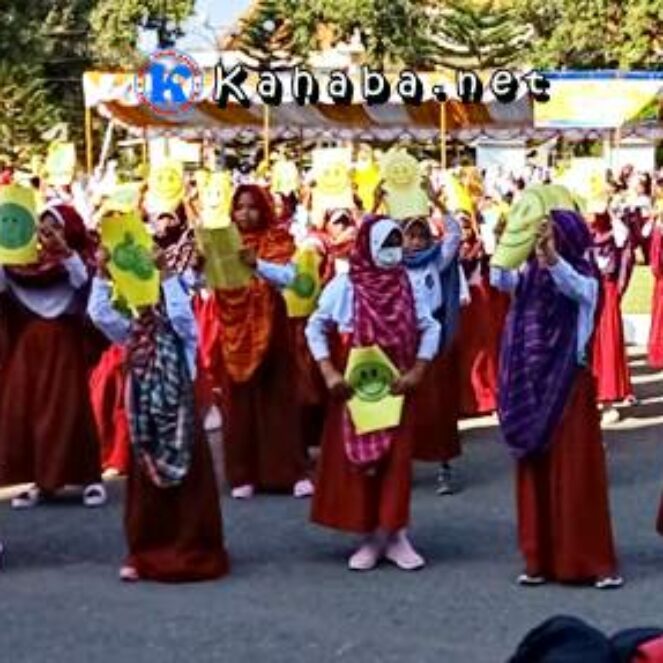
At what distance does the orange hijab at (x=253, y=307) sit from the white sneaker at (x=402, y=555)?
176 centimetres

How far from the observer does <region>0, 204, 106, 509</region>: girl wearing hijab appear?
7801mm

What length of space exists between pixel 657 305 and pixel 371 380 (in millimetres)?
6488

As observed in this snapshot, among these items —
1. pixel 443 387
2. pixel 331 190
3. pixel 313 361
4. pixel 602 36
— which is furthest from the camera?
pixel 602 36

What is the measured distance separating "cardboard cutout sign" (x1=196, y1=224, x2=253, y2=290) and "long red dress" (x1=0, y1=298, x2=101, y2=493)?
669 millimetres

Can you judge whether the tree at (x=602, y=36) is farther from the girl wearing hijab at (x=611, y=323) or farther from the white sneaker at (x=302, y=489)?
the white sneaker at (x=302, y=489)

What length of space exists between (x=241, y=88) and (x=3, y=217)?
70.5 feet

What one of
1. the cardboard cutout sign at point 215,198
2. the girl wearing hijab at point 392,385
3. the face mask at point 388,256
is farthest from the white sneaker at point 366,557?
the cardboard cutout sign at point 215,198

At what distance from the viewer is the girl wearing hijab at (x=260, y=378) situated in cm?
829

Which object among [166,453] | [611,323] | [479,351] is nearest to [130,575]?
[166,453]

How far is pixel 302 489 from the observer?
8414mm

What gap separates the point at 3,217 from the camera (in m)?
A: 7.52

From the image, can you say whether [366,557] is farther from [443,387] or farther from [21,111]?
[21,111]

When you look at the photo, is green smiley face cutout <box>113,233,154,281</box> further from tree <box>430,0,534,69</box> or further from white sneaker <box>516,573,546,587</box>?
tree <box>430,0,534,69</box>

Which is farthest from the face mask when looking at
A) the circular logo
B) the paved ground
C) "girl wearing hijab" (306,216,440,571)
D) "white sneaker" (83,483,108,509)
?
the circular logo
